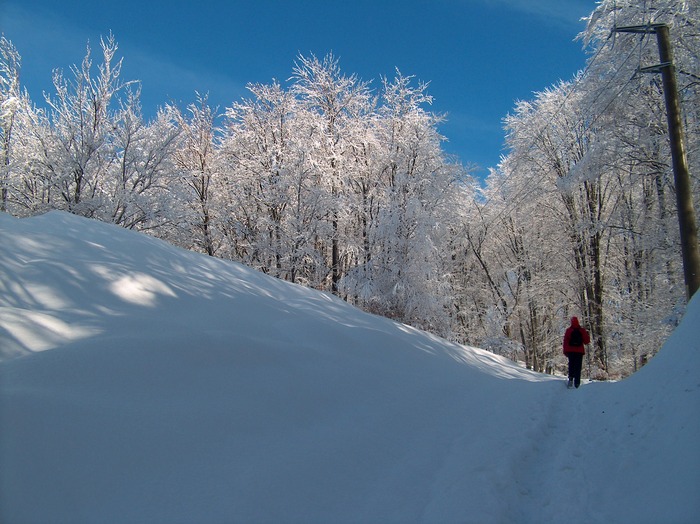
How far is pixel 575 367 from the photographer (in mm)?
8211

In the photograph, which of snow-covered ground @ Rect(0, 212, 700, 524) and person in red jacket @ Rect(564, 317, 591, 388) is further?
person in red jacket @ Rect(564, 317, 591, 388)

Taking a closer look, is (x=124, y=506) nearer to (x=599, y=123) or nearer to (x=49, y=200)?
(x=599, y=123)

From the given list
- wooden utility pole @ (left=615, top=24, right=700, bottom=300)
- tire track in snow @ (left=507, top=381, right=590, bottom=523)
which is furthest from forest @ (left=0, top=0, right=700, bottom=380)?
tire track in snow @ (left=507, top=381, right=590, bottom=523)

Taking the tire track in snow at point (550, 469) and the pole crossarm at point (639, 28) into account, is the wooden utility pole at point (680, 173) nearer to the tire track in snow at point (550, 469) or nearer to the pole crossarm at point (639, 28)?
the pole crossarm at point (639, 28)

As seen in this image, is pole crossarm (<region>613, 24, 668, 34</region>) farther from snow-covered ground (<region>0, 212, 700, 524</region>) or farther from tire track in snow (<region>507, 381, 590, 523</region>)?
tire track in snow (<region>507, 381, 590, 523</region>)

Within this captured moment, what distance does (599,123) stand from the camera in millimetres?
11750

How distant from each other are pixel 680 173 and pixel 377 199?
12265 millimetres

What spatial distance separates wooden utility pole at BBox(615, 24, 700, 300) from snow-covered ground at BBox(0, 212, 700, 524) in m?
2.66

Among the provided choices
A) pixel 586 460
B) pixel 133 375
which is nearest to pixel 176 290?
pixel 133 375

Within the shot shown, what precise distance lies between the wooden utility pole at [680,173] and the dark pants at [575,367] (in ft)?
7.52

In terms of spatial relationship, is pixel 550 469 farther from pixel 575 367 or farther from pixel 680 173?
pixel 680 173

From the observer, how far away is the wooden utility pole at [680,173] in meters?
6.89

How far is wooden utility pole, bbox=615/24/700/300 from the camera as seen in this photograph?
6.89 metres

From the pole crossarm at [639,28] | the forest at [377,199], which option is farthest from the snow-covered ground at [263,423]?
the forest at [377,199]
